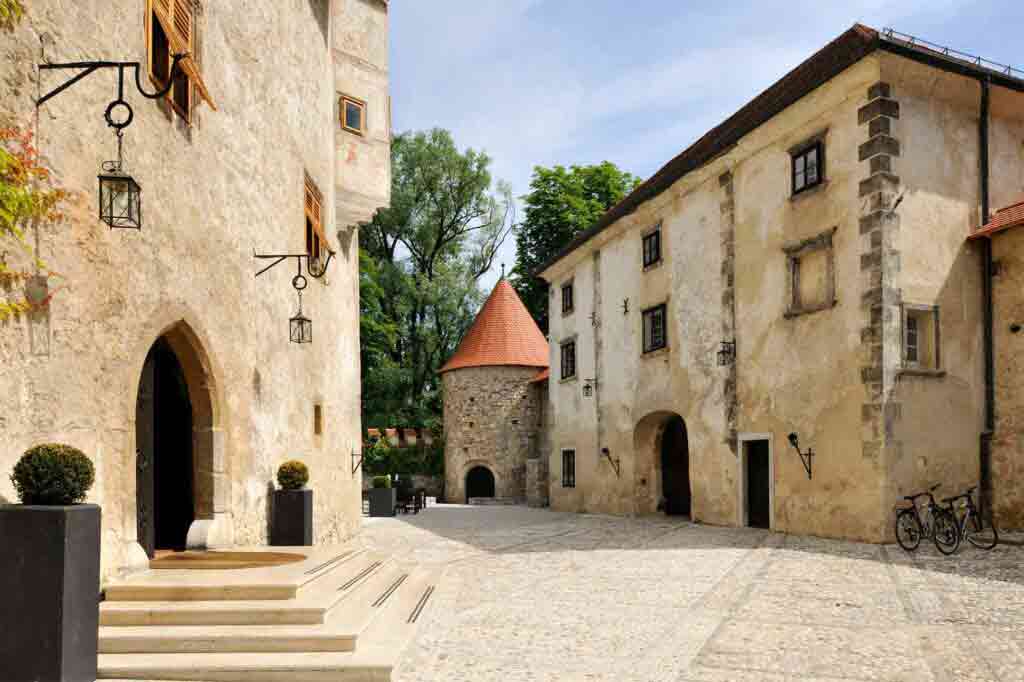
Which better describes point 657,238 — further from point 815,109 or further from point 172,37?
point 172,37

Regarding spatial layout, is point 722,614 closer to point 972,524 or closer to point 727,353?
point 972,524

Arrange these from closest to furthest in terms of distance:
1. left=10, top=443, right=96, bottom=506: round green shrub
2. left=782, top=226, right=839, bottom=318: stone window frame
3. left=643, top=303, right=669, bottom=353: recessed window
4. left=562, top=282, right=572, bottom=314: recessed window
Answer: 1. left=10, top=443, right=96, bottom=506: round green shrub
2. left=782, top=226, right=839, bottom=318: stone window frame
3. left=643, top=303, right=669, bottom=353: recessed window
4. left=562, top=282, right=572, bottom=314: recessed window

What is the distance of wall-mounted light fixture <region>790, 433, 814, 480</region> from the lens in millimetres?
13414

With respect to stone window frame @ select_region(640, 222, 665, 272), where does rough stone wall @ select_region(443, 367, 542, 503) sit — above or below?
below

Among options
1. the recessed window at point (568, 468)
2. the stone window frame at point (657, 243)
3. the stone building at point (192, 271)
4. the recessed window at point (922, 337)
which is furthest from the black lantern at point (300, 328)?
the recessed window at point (568, 468)

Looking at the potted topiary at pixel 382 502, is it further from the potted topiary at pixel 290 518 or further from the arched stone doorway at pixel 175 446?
the arched stone doorway at pixel 175 446

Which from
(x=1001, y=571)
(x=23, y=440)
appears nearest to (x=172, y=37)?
(x=23, y=440)

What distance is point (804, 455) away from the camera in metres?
13.5

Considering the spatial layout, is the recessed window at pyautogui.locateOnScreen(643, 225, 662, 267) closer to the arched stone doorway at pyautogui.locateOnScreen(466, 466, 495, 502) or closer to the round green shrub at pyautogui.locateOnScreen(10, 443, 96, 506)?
the arched stone doorway at pyautogui.locateOnScreen(466, 466, 495, 502)

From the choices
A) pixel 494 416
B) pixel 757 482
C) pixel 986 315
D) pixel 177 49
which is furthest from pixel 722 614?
pixel 494 416

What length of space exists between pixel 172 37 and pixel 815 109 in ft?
33.9

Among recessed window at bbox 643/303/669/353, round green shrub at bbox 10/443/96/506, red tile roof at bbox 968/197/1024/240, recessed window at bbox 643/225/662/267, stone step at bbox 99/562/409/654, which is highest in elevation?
recessed window at bbox 643/225/662/267

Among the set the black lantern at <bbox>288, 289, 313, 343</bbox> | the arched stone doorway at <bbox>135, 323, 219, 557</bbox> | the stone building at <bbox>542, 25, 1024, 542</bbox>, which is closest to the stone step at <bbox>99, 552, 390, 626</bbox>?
the arched stone doorway at <bbox>135, 323, 219, 557</bbox>

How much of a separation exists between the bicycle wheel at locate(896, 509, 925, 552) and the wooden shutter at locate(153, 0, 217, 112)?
1024 centimetres
